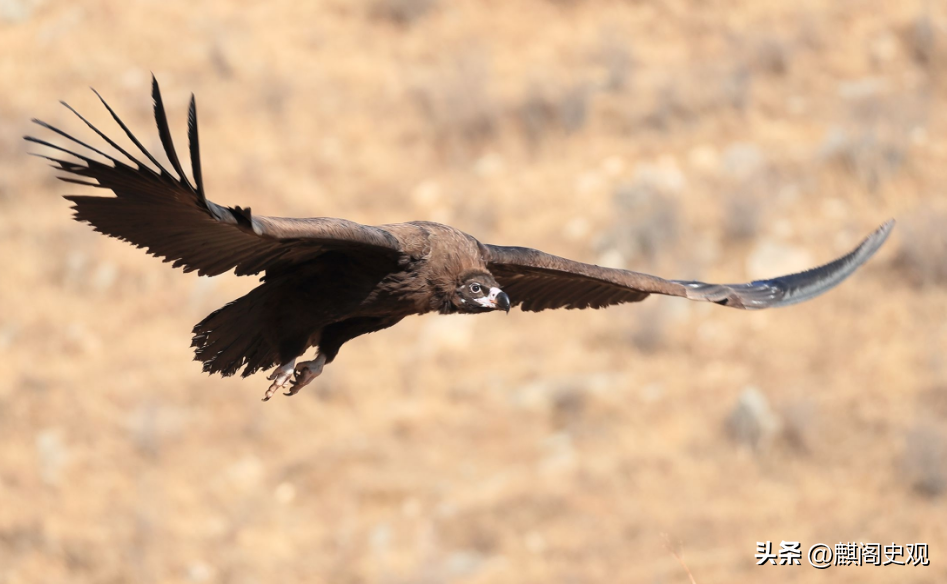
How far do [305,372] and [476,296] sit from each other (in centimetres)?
117

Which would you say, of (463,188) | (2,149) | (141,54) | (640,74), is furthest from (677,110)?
(2,149)

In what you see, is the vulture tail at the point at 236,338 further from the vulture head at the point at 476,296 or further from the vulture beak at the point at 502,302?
the vulture beak at the point at 502,302

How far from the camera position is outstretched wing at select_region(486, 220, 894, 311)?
802cm

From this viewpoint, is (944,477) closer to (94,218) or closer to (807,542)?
(807,542)

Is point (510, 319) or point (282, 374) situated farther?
point (510, 319)

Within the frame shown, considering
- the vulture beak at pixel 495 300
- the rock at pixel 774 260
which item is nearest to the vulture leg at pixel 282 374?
the vulture beak at pixel 495 300

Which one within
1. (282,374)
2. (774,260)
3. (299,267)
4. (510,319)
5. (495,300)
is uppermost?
(774,260)

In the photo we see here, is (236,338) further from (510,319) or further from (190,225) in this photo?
(510,319)

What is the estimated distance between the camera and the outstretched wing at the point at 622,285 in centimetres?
802

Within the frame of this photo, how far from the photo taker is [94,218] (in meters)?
5.81

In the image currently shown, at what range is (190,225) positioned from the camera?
5.83m

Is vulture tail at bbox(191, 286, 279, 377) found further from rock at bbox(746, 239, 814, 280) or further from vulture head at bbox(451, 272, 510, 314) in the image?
rock at bbox(746, 239, 814, 280)

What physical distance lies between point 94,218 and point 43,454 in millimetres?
10383

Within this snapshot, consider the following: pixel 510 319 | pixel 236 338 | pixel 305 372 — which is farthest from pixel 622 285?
pixel 510 319
